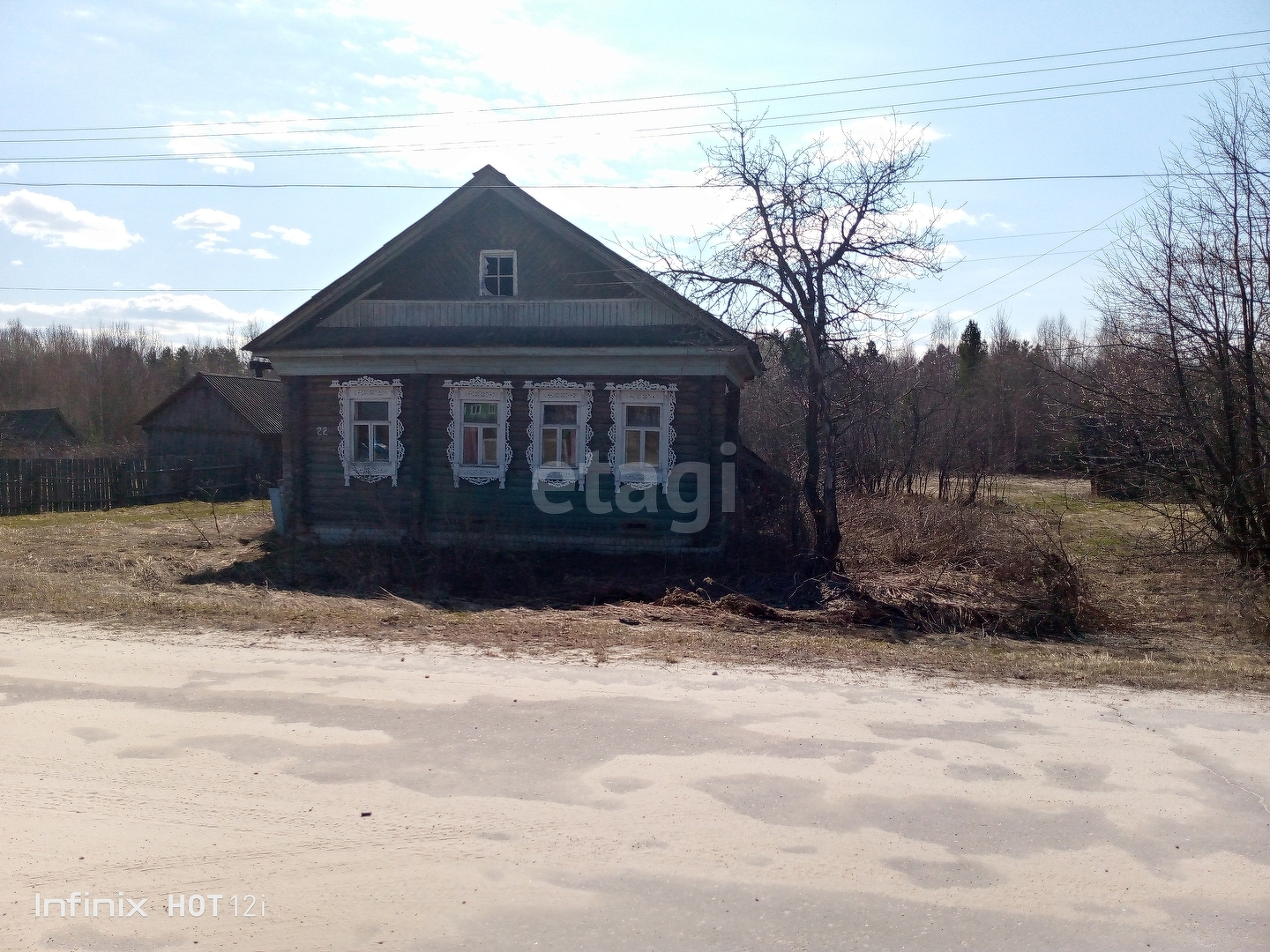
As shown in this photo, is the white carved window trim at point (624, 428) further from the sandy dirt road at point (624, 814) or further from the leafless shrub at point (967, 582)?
the sandy dirt road at point (624, 814)

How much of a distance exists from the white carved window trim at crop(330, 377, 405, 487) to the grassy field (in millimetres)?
1997

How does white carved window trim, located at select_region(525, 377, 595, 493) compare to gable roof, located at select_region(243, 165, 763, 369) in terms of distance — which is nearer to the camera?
gable roof, located at select_region(243, 165, 763, 369)

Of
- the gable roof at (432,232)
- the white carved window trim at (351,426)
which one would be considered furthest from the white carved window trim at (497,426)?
the gable roof at (432,232)

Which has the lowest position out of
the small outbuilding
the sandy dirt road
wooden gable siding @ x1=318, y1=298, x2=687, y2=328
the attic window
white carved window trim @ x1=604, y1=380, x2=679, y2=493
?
the sandy dirt road

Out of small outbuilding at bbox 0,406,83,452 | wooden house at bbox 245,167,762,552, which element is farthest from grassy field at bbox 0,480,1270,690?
small outbuilding at bbox 0,406,83,452

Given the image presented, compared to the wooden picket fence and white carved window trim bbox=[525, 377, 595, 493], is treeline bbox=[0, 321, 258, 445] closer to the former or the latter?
the wooden picket fence

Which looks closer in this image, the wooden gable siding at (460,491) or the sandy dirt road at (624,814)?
the sandy dirt road at (624,814)

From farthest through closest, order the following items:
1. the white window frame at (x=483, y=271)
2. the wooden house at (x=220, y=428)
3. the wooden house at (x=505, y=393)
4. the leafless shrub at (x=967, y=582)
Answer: the wooden house at (x=220, y=428) < the white window frame at (x=483, y=271) < the wooden house at (x=505, y=393) < the leafless shrub at (x=967, y=582)

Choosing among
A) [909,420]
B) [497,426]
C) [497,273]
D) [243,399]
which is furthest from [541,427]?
[243,399]

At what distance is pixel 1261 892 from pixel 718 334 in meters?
12.4

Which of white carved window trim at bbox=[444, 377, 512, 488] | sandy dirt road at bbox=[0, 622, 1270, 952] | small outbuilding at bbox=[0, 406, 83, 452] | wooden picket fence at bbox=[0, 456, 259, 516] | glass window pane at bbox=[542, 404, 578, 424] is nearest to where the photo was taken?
sandy dirt road at bbox=[0, 622, 1270, 952]

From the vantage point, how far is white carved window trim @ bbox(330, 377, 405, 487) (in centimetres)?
1761

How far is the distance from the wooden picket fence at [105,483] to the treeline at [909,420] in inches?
643

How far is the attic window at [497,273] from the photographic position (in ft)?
57.9
